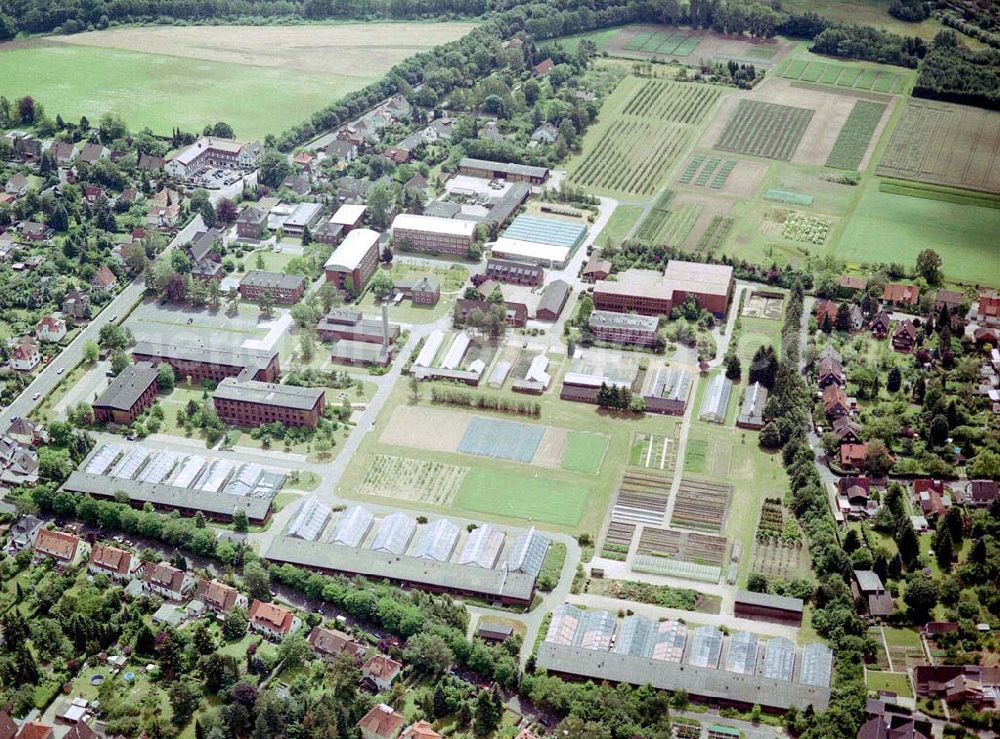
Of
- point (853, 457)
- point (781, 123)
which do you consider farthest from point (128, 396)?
point (781, 123)

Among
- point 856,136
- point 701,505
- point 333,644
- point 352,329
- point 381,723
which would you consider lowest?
point 856,136

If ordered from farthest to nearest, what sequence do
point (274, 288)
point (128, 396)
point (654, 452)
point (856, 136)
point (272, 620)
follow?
point (856, 136)
point (274, 288)
point (128, 396)
point (654, 452)
point (272, 620)

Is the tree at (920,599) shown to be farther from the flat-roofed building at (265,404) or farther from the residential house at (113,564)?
the residential house at (113,564)

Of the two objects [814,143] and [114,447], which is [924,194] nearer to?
[814,143]

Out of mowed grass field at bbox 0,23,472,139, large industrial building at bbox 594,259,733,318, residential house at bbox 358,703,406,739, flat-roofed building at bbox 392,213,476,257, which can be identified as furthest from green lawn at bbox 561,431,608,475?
mowed grass field at bbox 0,23,472,139

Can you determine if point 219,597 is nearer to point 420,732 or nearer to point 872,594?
point 420,732

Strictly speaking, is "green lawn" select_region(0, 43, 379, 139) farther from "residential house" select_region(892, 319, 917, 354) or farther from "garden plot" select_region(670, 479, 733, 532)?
"garden plot" select_region(670, 479, 733, 532)
